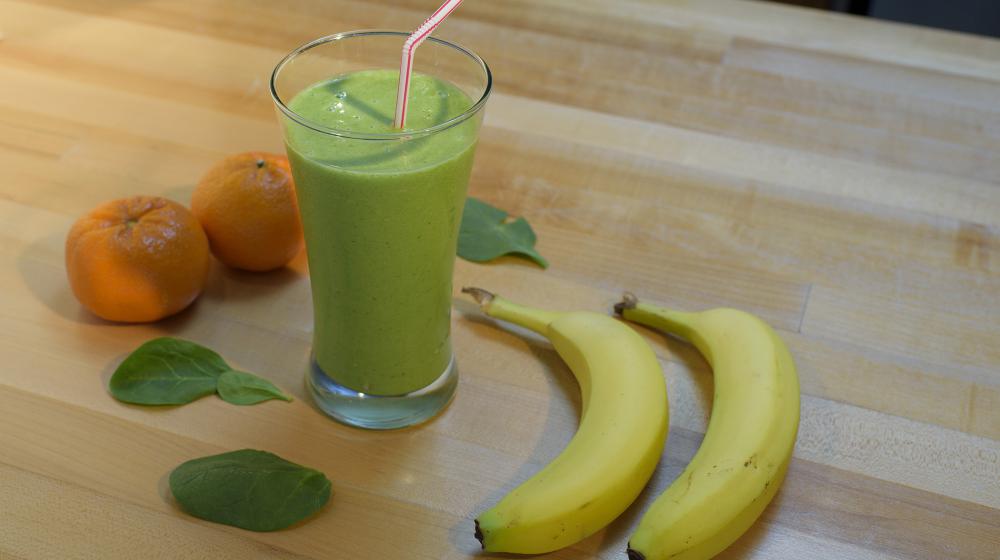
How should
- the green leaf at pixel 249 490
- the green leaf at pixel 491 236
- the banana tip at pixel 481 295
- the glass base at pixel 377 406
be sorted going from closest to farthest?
1. the green leaf at pixel 249 490
2. the glass base at pixel 377 406
3. the banana tip at pixel 481 295
4. the green leaf at pixel 491 236

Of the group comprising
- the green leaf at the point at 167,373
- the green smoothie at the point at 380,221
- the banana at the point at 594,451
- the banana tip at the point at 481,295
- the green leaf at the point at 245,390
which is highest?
the green smoothie at the point at 380,221

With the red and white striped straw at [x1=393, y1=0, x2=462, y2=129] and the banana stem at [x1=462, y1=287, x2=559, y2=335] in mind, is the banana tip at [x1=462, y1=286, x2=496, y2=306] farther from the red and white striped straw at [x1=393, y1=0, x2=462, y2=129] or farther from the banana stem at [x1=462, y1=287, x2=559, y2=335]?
the red and white striped straw at [x1=393, y1=0, x2=462, y2=129]

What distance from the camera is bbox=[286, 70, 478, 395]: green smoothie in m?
0.99

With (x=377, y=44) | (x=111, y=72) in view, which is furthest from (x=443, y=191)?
(x=111, y=72)

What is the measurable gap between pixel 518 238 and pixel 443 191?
416 millimetres

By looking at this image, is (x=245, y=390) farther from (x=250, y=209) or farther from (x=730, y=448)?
(x=730, y=448)

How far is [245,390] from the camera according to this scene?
3.95 ft

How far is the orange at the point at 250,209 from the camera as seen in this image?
1298 millimetres

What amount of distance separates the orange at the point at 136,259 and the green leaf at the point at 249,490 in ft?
0.85

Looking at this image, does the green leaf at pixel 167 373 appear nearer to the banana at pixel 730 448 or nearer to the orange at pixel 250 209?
the orange at pixel 250 209

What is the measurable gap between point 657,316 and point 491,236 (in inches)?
11.2

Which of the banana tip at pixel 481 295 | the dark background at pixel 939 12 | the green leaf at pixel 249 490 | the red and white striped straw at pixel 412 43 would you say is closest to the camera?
the red and white striped straw at pixel 412 43

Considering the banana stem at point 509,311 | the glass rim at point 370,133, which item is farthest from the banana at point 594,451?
the glass rim at point 370,133

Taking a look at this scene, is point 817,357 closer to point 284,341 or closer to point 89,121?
point 284,341
